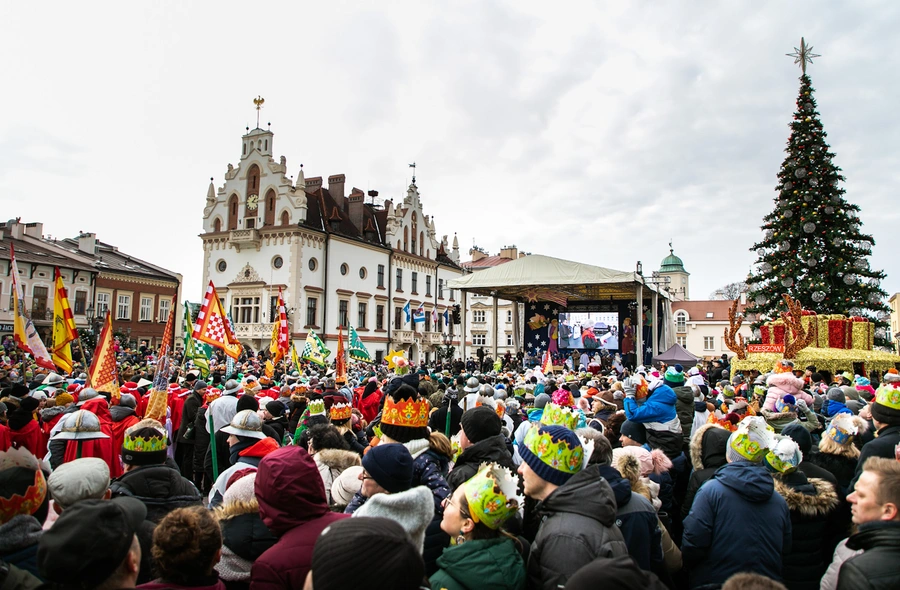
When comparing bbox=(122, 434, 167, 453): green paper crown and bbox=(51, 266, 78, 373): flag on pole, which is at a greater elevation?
bbox=(51, 266, 78, 373): flag on pole

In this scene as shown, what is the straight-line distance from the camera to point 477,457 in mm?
3799

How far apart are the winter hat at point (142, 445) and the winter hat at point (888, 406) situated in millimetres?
5311

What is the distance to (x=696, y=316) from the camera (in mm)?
63469

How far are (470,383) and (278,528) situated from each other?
19.3 feet

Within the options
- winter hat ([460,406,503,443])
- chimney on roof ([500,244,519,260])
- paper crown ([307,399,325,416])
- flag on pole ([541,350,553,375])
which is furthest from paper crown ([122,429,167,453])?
chimney on roof ([500,244,519,260])

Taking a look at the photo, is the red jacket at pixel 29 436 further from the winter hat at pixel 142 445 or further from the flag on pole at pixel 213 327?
the flag on pole at pixel 213 327

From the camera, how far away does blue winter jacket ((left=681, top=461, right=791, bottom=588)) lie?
317cm

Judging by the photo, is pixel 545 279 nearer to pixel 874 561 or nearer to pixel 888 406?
pixel 888 406

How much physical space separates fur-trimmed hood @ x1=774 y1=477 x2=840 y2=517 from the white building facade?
32925 millimetres

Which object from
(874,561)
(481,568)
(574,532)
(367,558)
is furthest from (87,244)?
(874,561)

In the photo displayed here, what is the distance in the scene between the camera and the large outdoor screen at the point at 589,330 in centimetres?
3177

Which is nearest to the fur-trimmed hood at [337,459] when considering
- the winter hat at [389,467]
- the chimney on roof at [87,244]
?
the winter hat at [389,467]

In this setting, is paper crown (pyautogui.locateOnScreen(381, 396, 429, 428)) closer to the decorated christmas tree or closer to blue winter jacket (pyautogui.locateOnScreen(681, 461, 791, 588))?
blue winter jacket (pyautogui.locateOnScreen(681, 461, 791, 588))

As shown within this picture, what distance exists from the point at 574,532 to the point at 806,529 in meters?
2.10
